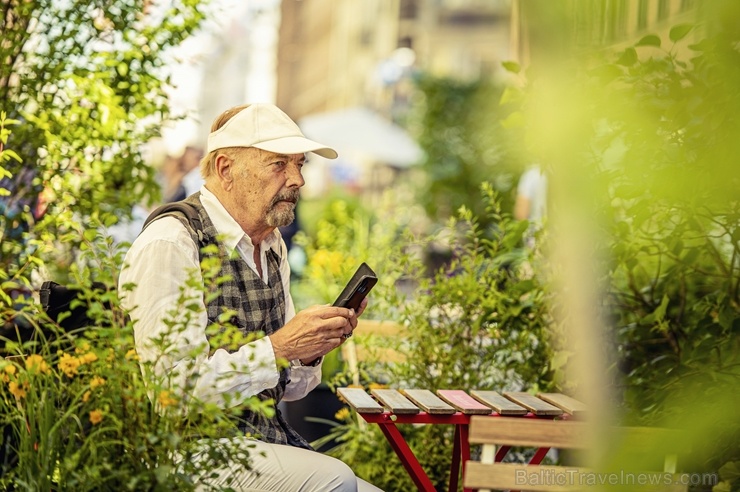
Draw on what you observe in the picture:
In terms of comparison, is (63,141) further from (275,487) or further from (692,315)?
(692,315)

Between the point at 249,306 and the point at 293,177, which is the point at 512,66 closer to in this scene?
the point at 293,177

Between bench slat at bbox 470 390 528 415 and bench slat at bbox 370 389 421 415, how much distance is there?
22cm

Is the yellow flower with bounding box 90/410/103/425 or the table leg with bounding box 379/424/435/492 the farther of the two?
Answer: the table leg with bounding box 379/424/435/492

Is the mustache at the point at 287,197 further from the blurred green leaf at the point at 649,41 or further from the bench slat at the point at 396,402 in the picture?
the blurred green leaf at the point at 649,41

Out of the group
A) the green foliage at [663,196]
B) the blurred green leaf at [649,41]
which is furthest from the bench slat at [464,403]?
the blurred green leaf at [649,41]

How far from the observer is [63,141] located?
4.00m

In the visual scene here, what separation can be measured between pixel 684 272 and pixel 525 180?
609cm

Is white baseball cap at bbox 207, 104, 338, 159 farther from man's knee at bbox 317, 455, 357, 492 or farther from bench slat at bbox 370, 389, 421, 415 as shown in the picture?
man's knee at bbox 317, 455, 357, 492

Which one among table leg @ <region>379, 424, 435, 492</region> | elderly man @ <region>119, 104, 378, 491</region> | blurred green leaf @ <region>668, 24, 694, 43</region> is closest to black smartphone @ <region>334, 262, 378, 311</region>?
elderly man @ <region>119, 104, 378, 491</region>

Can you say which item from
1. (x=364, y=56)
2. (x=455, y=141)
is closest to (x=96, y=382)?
(x=455, y=141)

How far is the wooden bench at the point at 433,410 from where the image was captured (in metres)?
2.80

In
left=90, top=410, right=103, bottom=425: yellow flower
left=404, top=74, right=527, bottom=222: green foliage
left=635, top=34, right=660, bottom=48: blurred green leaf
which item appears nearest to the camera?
left=635, top=34, right=660, bottom=48: blurred green leaf

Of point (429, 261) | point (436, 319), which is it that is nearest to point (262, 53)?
point (429, 261)

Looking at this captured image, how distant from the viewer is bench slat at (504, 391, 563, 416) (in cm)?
287
